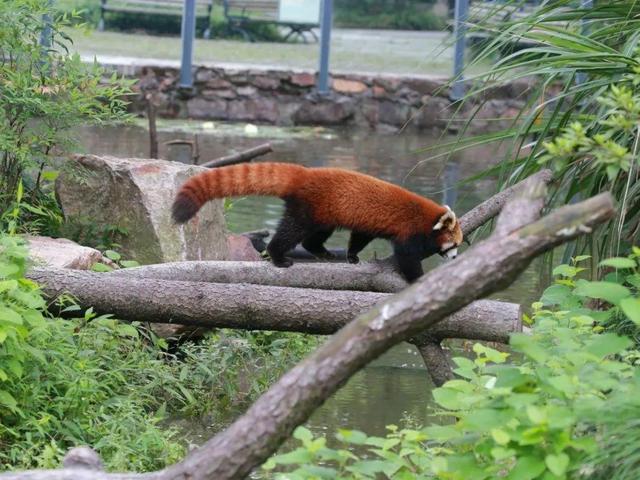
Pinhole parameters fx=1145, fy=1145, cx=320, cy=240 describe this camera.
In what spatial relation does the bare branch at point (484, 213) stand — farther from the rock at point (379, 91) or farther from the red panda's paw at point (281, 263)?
the rock at point (379, 91)

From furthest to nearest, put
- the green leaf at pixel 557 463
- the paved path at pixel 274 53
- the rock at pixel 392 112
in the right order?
the paved path at pixel 274 53 < the rock at pixel 392 112 < the green leaf at pixel 557 463

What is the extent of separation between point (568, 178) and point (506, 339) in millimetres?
867

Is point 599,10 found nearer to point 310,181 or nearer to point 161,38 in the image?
point 310,181

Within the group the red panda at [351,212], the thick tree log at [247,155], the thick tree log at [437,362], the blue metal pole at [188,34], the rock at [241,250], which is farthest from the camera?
the blue metal pole at [188,34]

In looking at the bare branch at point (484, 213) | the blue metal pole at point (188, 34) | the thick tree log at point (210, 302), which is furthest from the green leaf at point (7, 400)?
the blue metal pole at point (188, 34)

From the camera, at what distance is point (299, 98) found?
15.1 metres

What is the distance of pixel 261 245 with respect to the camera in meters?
7.45

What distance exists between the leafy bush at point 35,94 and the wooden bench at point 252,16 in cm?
1287

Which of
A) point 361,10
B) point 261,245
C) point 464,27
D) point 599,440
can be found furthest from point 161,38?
point 599,440

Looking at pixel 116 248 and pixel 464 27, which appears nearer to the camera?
pixel 464 27

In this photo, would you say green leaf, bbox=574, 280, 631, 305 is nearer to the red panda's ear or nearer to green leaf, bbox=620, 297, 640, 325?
green leaf, bbox=620, 297, 640, 325

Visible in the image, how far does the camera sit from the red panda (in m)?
5.57

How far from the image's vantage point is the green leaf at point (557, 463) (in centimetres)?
277

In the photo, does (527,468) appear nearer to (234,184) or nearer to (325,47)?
(234,184)
